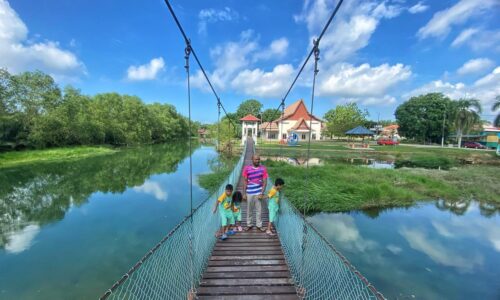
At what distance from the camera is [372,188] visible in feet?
25.5

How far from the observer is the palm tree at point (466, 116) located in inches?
981

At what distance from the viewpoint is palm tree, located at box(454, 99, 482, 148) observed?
2492 cm

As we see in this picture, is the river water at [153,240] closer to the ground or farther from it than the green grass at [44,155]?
closer to the ground

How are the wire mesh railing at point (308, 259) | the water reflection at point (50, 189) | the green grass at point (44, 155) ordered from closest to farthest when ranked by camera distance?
the wire mesh railing at point (308, 259), the water reflection at point (50, 189), the green grass at point (44, 155)

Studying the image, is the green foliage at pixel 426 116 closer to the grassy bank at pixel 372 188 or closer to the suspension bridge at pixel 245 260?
the grassy bank at pixel 372 188

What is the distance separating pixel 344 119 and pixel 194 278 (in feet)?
106

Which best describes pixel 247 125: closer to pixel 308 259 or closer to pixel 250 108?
pixel 308 259

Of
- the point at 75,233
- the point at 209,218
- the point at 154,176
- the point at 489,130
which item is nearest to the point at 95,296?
the point at 209,218

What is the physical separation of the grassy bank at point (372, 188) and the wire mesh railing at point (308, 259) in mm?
2565

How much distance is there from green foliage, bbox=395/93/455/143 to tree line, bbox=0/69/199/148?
1388 inches

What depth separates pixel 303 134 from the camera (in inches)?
1203

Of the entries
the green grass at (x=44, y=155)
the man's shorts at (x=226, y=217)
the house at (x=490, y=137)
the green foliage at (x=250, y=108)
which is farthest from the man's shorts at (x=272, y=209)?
the green foliage at (x=250, y=108)

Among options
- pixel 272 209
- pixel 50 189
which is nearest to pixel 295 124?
Answer: pixel 50 189

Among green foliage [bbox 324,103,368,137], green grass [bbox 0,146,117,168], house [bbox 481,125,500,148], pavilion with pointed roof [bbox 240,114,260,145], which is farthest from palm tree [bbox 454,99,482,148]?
green grass [bbox 0,146,117,168]
